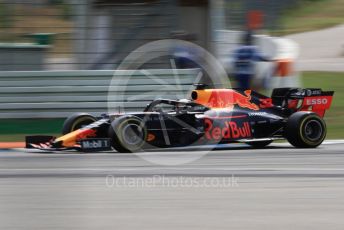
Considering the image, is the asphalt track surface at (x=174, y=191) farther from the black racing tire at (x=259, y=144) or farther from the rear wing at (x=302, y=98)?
the rear wing at (x=302, y=98)

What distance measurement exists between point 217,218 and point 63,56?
994cm

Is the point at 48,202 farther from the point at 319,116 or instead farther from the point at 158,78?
the point at 158,78

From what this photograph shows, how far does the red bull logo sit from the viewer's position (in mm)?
10797

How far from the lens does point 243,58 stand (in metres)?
15.2

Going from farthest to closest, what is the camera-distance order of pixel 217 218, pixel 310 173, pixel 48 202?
pixel 310 173
pixel 48 202
pixel 217 218

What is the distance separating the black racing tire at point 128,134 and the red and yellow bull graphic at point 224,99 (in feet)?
3.50

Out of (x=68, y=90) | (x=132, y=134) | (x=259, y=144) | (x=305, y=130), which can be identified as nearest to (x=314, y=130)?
(x=305, y=130)

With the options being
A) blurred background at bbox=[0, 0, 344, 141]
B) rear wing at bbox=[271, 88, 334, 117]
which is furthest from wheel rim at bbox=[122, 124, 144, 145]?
blurred background at bbox=[0, 0, 344, 141]

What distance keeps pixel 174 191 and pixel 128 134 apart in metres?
3.20

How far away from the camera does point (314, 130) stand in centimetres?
1107

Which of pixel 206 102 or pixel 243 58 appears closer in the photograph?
pixel 206 102

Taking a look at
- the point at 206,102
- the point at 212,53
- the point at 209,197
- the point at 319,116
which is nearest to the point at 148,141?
the point at 206,102

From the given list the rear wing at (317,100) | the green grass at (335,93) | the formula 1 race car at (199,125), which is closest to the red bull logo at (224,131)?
the formula 1 race car at (199,125)

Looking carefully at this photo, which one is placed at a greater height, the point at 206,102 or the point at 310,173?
the point at 206,102
